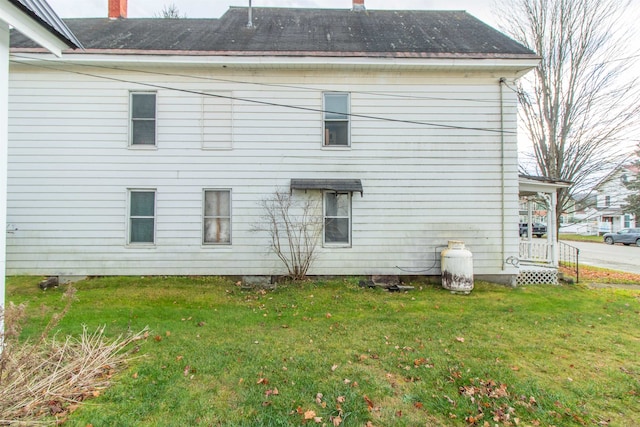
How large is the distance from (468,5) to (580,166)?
24.6 feet

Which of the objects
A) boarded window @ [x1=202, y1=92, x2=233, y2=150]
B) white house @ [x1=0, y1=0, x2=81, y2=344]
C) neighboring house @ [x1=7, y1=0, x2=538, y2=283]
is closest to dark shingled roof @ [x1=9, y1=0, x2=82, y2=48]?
white house @ [x1=0, y1=0, x2=81, y2=344]

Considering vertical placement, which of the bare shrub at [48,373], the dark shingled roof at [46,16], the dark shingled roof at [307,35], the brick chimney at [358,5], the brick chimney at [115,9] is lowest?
the bare shrub at [48,373]

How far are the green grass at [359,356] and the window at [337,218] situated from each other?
4.98 feet

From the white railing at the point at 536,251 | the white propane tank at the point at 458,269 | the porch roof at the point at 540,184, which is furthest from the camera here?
the white railing at the point at 536,251

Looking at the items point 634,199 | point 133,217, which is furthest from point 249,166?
point 634,199

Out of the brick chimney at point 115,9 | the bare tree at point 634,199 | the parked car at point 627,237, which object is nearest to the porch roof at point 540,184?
the brick chimney at point 115,9

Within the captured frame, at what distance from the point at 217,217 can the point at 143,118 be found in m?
3.12

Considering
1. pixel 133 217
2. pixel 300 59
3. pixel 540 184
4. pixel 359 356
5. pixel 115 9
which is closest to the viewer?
pixel 359 356

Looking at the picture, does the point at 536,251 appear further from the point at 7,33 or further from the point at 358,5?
the point at 7,33

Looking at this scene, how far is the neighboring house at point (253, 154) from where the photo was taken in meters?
7.23

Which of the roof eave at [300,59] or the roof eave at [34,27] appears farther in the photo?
the roof eave at [300,59]

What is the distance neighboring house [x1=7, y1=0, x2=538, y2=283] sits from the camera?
7227mm

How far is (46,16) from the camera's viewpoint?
120 inches

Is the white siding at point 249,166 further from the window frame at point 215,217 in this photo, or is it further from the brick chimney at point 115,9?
the brick chimney at point 115,9
